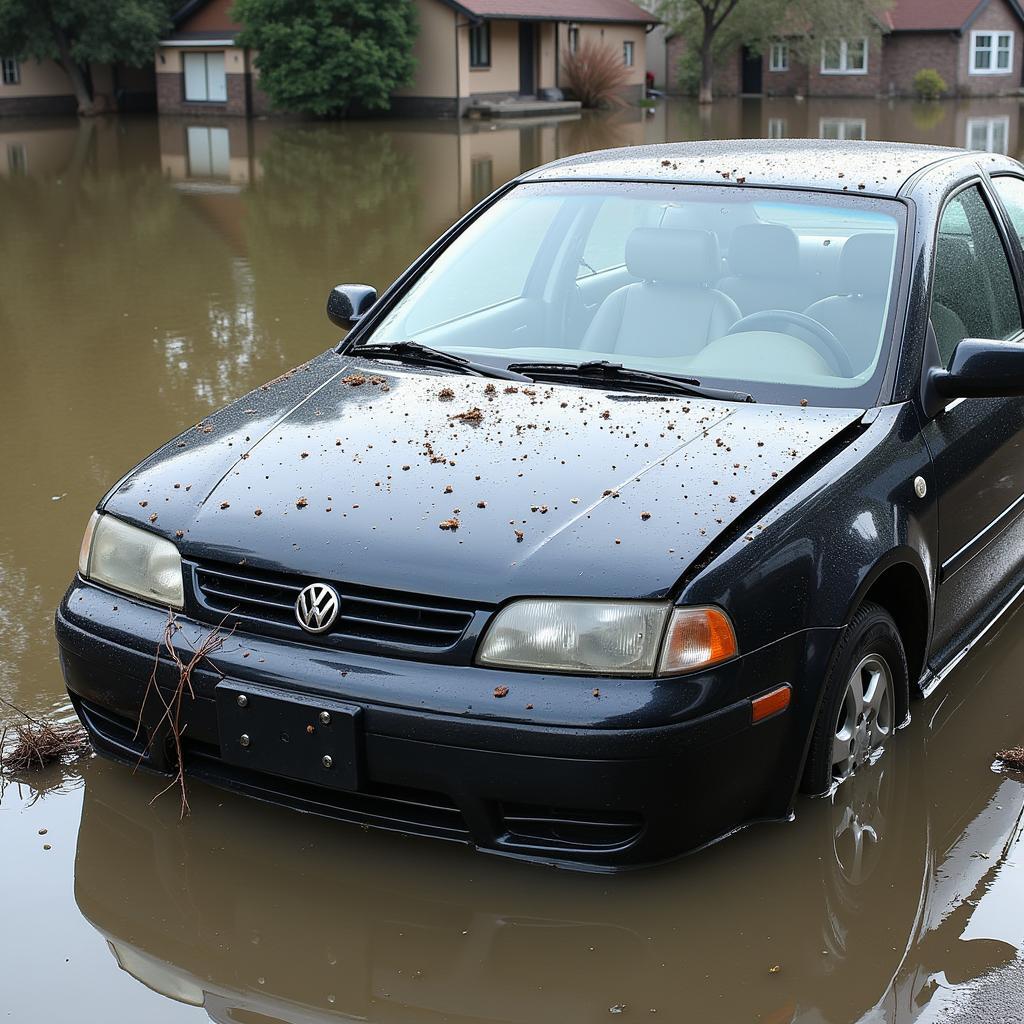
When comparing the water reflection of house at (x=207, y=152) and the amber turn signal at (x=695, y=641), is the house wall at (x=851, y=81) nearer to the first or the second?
the water reflection of house at (x=207, y=152)

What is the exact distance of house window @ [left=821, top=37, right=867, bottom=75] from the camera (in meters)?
52.3

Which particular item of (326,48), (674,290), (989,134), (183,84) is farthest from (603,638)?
(183,84)

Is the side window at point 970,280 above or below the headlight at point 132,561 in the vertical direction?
above

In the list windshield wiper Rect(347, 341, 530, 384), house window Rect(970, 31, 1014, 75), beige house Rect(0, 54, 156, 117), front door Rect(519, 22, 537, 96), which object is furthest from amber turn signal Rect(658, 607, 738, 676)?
house window Rect(970, 31, 1014, 75)

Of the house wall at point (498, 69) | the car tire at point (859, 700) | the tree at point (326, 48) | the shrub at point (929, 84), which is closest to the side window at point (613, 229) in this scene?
the car tire at point (859, 700)

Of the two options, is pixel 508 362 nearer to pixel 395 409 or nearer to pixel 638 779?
pixel 395 409

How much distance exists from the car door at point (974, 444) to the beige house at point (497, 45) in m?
38.0

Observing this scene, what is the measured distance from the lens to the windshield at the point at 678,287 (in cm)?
385

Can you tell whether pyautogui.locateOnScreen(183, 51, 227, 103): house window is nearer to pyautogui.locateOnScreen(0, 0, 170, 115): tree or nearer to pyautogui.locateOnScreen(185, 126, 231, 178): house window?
pyautogui.locateOnScreen(0, 0, 170, 115): tree

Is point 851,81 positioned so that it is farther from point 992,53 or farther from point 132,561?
point 132,561

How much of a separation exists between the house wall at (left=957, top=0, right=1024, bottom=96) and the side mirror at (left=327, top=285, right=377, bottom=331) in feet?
169

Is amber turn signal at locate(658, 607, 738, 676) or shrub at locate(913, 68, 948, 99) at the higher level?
shrub at locate(913, 68, 948, 99)

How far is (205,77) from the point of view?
43.6 m

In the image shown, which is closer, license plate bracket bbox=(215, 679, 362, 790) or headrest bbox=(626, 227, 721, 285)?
license plate bracket bbox=(215, 679, 362, 790)
